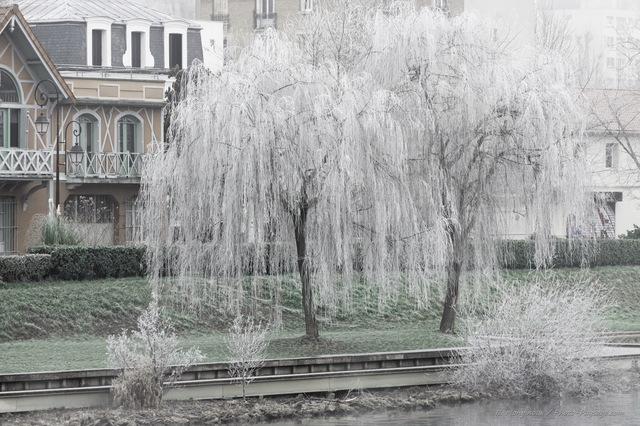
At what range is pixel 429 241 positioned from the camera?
25172 mm

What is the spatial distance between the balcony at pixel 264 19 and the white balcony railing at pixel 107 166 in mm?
21473

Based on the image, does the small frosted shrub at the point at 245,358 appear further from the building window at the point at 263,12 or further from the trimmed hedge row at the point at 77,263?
the building window at the point at 263,12

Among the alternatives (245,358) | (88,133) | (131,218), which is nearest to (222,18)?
(88,133)

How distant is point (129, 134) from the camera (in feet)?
136

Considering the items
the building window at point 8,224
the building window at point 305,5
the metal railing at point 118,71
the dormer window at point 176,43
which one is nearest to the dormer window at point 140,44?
the metal railing at point 118,71

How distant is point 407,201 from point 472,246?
413 cm

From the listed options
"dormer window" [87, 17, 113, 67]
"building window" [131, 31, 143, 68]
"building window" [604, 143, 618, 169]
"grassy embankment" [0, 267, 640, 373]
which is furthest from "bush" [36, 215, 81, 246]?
"building window" [604, 143, 618, 169]

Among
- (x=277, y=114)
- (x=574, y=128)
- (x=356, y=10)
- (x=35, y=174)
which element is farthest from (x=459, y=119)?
(x=356, y=10)

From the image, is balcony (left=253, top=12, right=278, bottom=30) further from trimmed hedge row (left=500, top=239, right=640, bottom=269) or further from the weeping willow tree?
the weeping willow tree

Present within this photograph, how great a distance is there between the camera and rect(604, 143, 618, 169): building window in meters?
52.8

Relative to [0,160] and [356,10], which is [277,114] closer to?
[0,160]

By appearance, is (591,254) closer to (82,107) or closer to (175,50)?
(82,107)

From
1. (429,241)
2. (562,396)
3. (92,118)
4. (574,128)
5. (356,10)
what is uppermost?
(356,10)

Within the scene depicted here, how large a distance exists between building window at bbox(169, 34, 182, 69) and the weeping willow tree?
19628mm
